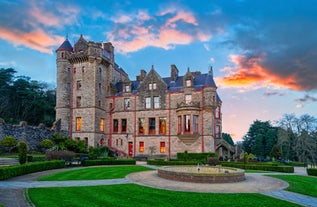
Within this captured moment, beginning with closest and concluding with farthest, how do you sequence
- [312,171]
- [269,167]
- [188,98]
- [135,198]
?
[135,198], [312,171], [269,167], [188,98]

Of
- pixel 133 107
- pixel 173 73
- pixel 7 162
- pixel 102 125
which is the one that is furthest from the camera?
pixel 173 73

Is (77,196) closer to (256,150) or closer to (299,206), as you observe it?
(299,206)

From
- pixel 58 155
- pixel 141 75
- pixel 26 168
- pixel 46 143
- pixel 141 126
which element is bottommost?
pixel 26 168

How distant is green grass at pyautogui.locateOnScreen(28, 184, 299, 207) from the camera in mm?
9000

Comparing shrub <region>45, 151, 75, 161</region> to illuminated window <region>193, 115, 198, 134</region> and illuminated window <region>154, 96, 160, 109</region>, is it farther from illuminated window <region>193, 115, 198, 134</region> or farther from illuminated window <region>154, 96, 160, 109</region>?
illuminated window <region>193, 115, 198, 134</region>

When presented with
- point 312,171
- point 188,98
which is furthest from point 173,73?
point 312,171

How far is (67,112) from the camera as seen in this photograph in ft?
127

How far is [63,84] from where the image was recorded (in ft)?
130

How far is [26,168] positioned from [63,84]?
81.7 ft

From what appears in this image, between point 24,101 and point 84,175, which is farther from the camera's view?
point 24,101

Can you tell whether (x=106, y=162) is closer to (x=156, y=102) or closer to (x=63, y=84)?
(x=156, y=102)

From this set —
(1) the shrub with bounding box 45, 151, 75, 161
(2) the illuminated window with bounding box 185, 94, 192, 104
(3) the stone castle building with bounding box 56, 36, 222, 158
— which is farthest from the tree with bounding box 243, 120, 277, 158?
(1) the shrub with bounding box 45, 151, 75, 161

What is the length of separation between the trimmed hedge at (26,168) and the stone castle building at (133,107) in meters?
15.7

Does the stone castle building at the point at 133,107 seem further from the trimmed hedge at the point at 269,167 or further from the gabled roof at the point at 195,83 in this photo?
the trimmed hedge at the point at 269,167
